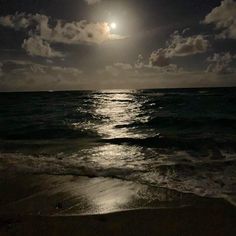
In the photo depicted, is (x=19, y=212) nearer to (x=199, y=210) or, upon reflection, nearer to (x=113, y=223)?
(x=113, y=223)

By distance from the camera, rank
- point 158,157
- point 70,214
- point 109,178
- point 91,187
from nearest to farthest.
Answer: point 70,214, point 91,187, point 109,178, point 158,157

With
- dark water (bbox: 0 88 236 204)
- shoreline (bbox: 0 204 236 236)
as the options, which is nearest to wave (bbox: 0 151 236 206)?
dark water (bbox: 0 88 236 204)

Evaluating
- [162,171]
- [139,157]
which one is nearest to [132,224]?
[162,171]

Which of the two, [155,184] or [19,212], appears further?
[155,184]

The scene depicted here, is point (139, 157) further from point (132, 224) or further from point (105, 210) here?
point (132, 224)

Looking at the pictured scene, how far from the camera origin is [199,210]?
209 inches

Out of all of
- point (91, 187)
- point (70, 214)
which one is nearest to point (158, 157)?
point (91, 187)

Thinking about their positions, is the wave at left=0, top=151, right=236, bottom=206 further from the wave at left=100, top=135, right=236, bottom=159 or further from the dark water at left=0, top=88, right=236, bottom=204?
the wave at left=100, top=135, right=236, bottom=159

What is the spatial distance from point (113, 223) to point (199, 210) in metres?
1.65

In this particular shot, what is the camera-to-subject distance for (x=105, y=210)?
5.26 metres

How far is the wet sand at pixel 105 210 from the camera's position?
455 cm

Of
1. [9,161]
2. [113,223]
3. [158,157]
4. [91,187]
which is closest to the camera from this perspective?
[113,223]

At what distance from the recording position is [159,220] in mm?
4855

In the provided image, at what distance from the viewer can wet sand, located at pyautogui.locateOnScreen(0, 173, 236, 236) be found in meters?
4.55
